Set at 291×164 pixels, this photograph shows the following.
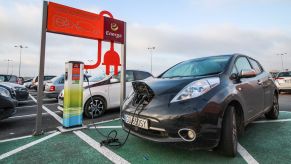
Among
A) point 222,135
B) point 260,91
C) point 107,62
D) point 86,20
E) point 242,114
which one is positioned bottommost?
point 222,135

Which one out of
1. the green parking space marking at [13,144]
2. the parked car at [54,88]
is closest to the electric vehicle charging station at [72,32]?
the green parking space marking at [13,144]

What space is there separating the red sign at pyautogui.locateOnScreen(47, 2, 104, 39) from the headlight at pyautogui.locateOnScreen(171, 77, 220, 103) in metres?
3.09

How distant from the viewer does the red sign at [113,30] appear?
5375 millimetres

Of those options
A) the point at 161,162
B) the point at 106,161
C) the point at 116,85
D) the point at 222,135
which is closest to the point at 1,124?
the point at 116,85

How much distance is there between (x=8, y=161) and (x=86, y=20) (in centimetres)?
334

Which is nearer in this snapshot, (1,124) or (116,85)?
(1,124)

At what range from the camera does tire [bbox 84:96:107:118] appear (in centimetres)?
574

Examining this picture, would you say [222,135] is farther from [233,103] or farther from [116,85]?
[116,85]

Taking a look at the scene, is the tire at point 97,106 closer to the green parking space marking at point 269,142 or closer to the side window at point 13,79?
the green parking space marking at point 269,142

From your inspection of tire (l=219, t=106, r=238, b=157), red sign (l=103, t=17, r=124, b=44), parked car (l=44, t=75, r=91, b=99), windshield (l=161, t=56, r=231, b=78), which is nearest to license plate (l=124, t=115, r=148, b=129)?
tire (l=219, t=106, r=238, b=157)

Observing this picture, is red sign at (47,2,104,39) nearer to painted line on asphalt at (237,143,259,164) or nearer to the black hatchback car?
the black hatchback car

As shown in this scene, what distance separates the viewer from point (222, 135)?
99.6 inches

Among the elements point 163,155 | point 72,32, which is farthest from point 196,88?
point 72,32

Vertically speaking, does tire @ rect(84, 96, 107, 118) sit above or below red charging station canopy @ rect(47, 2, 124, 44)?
below
